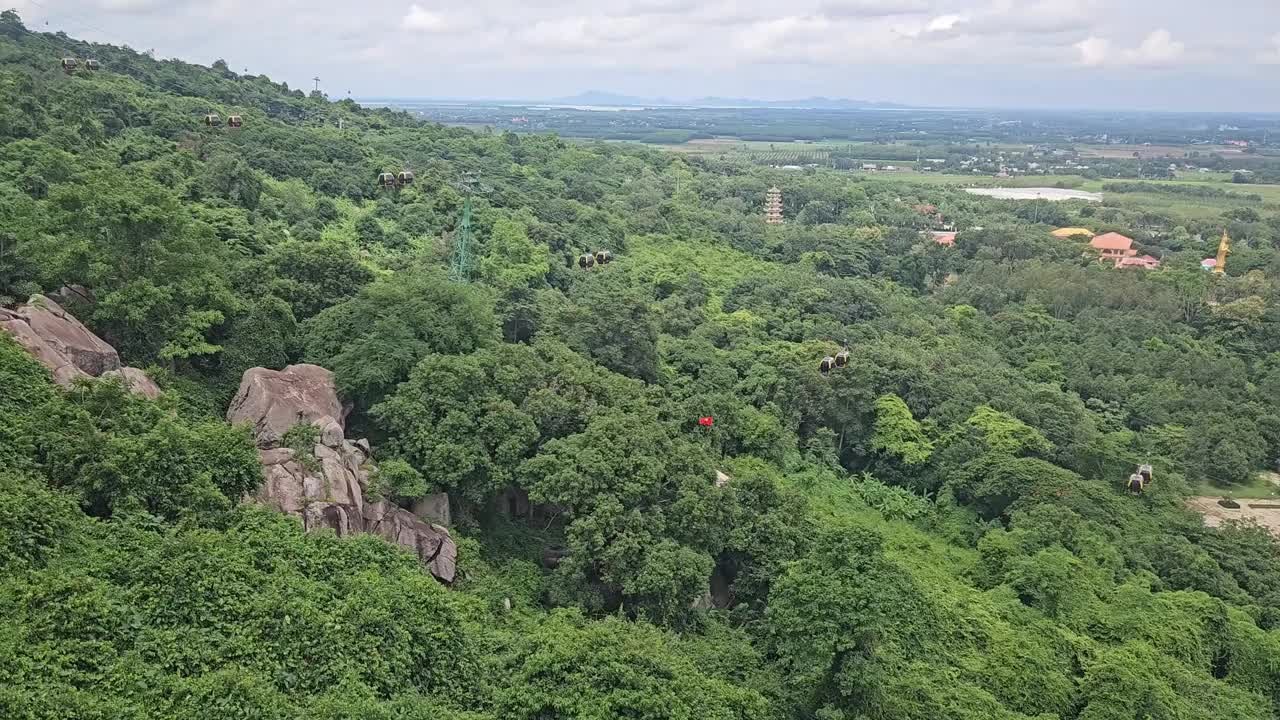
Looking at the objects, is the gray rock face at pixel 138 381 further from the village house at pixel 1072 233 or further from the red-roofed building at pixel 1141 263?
the village house at pixel 1072 233

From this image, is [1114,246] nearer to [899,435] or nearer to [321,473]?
[899,435]

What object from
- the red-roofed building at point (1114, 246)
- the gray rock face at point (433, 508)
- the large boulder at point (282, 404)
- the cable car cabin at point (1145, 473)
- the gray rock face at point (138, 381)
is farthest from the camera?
the red-roofed building at point (1114, 246)

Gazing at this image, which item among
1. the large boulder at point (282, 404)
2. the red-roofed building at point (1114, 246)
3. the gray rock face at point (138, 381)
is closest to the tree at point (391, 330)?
the large boulder at point (282, 404)

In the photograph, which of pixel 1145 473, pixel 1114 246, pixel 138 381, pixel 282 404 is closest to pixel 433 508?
pixel 282 404

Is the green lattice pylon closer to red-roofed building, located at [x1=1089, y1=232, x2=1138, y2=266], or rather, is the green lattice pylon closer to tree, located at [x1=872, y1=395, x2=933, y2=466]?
tree, located at [x1=872, y1=395, x2=933, y2=466]

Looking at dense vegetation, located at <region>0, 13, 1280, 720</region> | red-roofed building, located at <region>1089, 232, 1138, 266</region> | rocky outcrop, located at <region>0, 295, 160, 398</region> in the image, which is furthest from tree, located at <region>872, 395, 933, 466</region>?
red-roofed building, located at <region>1089, 232, 1138, 266</region>
